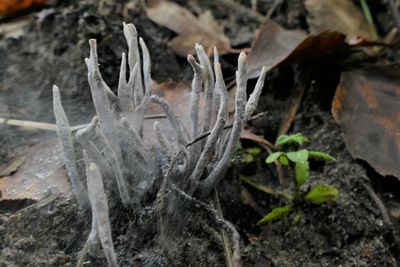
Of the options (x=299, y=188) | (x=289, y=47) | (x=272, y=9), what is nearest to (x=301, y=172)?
(x=299, y=188)

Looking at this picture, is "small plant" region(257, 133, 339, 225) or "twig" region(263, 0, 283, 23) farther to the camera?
"twig" region(263, 0, 283, 23)

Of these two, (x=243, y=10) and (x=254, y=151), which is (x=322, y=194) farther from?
(x=243, y=10)

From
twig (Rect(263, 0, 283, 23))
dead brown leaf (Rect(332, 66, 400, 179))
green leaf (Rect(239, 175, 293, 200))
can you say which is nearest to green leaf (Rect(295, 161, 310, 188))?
green leaf (Rect(239, 175, 293, 200))

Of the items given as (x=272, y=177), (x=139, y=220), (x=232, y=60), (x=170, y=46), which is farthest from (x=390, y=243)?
(x=170, y=46)

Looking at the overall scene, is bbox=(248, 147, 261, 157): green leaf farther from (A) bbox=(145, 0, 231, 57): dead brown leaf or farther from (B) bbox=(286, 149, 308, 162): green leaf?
(A) bbox=(145, 0, 231, 57): dead brown leaf

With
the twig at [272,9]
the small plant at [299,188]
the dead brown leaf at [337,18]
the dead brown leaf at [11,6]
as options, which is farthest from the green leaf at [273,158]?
the dead brown leaf at [11,6]

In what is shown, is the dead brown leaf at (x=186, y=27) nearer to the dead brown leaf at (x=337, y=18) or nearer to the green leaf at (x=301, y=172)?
the dead brown leaf at (x=337, y=18)

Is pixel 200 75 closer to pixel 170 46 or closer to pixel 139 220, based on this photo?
pixel 139 220
